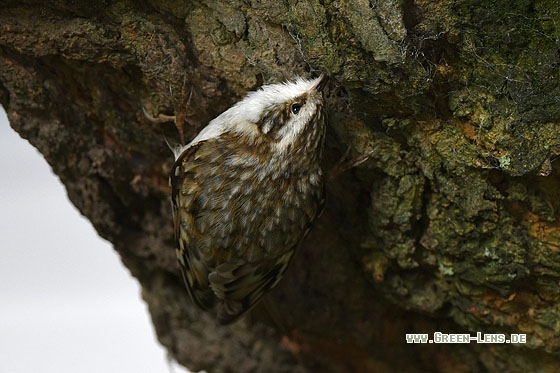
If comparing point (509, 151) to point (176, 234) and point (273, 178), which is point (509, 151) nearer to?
point (273, 178)

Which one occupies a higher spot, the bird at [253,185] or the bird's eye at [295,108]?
the bird's eye at [295,108]

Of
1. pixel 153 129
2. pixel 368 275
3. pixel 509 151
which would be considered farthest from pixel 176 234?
pixel 509 151

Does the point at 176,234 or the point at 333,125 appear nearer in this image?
the point at 333,125

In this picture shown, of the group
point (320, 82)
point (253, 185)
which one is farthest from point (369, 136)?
point (253, 185)

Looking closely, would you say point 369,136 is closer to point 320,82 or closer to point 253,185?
point 320,82

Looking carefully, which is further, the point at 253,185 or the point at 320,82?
the point at 253,185
